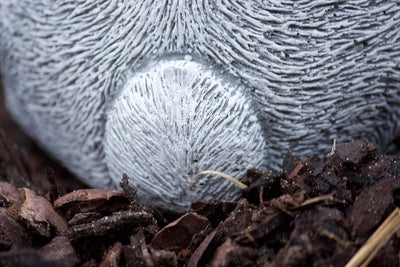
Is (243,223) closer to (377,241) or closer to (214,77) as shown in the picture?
(377,241)

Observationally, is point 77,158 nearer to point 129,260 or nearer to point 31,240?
point 31,240

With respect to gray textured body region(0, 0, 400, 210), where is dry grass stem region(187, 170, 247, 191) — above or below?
below

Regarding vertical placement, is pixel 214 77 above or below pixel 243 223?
above

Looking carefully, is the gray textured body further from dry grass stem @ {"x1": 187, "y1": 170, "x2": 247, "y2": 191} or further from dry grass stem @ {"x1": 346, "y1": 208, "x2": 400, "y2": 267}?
dry grass stem @ {"x1": 346, "y1": 208, "x2": 400, "y2": 267}

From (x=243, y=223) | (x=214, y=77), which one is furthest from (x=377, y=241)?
(x=214, y=77)

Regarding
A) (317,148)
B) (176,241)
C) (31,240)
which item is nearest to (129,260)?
(176,241)

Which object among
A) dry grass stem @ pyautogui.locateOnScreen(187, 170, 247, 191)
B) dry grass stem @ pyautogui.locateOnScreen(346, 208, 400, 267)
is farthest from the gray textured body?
dry grass stem @ pyautogui.locateOnScreen(346, 208, 400, 267)
